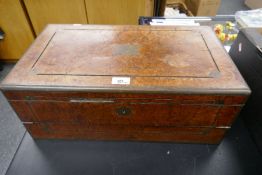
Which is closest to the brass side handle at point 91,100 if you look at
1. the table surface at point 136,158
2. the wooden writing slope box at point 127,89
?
the wooden writing slope box at point 127,89

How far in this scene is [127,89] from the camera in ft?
1.66

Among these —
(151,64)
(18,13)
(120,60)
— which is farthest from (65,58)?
(18,13)

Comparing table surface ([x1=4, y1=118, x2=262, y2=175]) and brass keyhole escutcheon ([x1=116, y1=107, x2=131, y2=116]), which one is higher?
brass keyhole escutcheon ([x1=116, y1=107, x2=131, y2=116])

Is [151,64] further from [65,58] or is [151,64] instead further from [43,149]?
[43,149]

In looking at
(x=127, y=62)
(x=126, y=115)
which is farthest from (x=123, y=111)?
(x=127, y=62)

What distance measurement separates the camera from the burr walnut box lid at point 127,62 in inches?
20.4

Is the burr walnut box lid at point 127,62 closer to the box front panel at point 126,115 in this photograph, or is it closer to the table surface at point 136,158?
the box front panel at point 126,115

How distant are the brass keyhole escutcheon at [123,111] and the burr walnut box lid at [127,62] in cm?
7

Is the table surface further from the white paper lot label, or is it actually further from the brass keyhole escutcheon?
the white paper lot label

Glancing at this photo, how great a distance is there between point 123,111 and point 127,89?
0.28 ft

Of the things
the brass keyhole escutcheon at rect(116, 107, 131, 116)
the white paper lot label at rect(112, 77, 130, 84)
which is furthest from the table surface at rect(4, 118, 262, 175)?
the white paper lot label at rect(112, 77, 130, 84)

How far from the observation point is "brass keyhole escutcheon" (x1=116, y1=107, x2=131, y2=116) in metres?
0.55

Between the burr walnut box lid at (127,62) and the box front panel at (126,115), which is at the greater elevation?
the burr walnut box lid at (127,62)

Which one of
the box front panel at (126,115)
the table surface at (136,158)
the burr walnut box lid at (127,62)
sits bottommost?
the table surface at (136,158)
